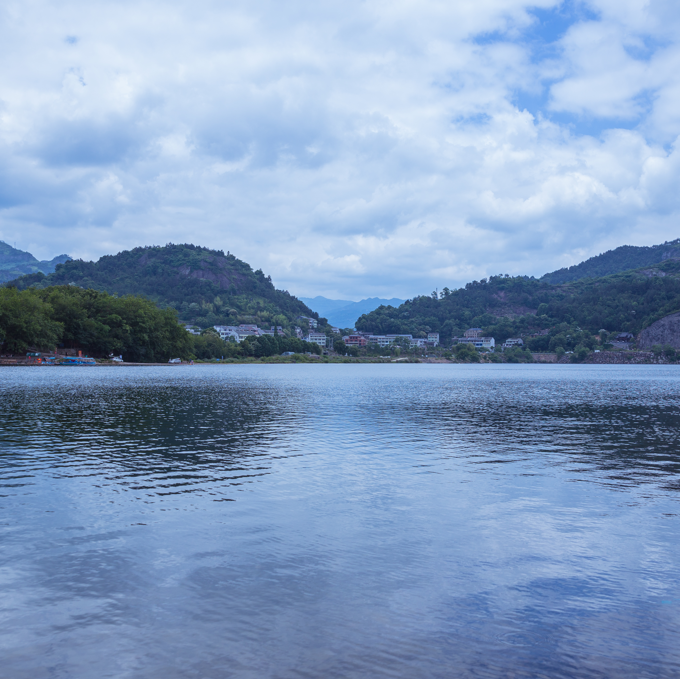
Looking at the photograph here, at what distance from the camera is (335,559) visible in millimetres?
12406

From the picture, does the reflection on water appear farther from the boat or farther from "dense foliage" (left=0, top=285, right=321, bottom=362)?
the boat

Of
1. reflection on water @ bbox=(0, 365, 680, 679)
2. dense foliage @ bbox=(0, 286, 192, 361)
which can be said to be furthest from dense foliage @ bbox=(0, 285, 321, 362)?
reflection on water @ bbox=(0, 365, 680, 679)

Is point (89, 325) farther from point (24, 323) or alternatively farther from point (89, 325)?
point (24, 323)

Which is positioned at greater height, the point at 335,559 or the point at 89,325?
the point at 89,325

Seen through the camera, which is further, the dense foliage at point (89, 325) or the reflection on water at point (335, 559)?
the dense foliage at point (89, 325)

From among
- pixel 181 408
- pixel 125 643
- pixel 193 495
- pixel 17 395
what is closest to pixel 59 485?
pixel 193 495

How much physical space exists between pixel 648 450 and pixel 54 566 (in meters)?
26.1

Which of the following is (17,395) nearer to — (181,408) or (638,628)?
(181,408)

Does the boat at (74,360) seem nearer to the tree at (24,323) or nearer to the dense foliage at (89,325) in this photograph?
the dense foliage at (89,325)

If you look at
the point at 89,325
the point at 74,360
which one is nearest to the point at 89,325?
the point at 89,325

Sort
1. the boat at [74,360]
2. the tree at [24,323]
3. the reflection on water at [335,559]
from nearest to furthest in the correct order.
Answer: the reflection on water at [335,559], the tree at [24,323], the boat at [74,360]

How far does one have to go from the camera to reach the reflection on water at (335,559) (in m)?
8.52

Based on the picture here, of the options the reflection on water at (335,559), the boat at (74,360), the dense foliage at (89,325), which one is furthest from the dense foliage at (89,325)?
the reflection on water at (335,559)

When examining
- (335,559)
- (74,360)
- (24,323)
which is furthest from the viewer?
(74,360)
